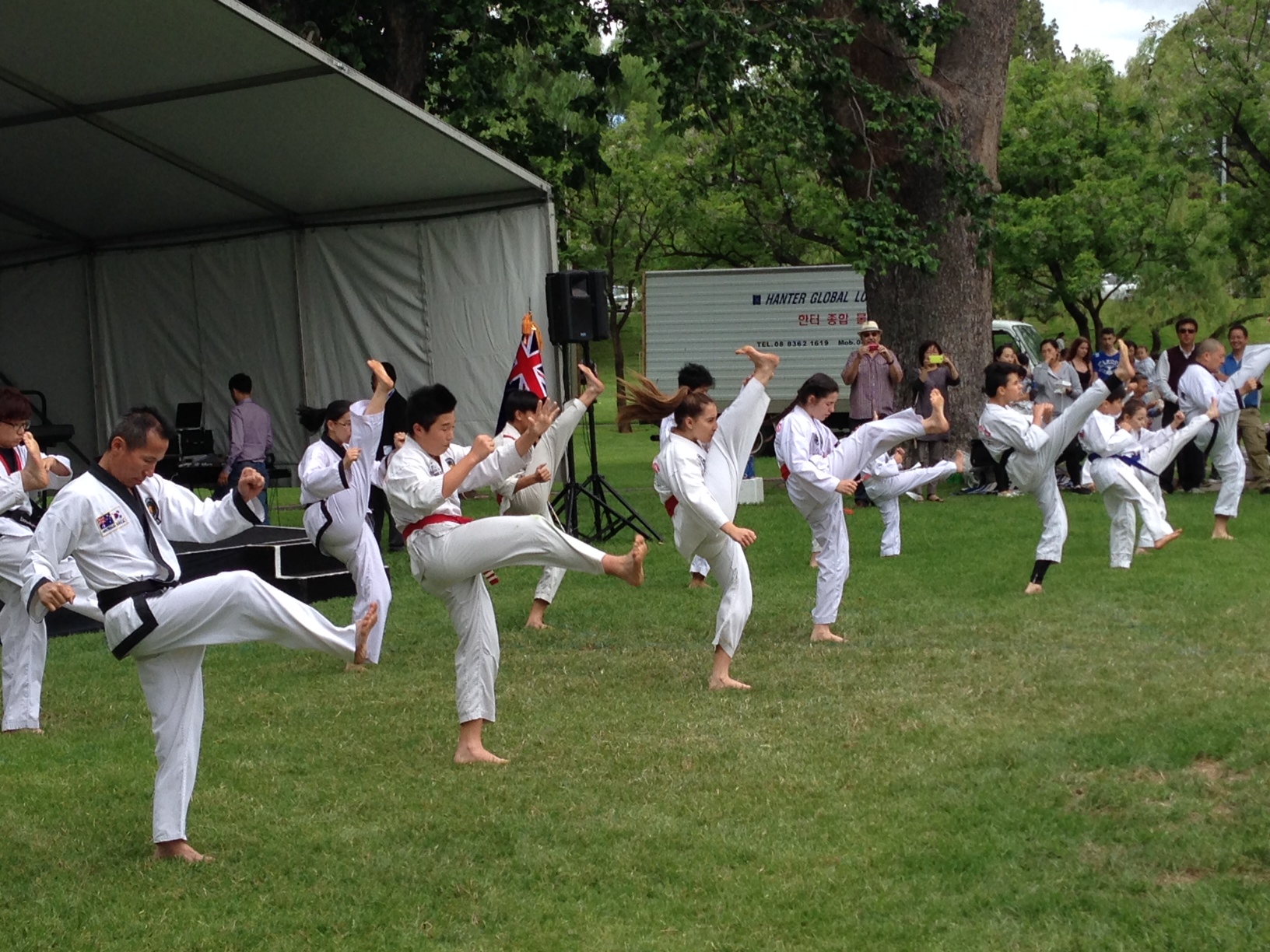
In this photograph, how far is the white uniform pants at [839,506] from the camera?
32.8 ft

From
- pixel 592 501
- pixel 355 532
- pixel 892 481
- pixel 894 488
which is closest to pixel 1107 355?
pixel 592 501

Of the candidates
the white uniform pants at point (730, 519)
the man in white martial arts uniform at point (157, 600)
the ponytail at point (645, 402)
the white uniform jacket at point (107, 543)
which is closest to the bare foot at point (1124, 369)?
the ponytail at point (645, 402)

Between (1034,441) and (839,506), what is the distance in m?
1.85

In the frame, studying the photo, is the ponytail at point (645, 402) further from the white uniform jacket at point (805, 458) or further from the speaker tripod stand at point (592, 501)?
the speaker tripod stand at point (592, 501)

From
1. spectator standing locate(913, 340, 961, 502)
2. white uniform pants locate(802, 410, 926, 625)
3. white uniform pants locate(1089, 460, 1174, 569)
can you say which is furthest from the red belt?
white uniform pants locate(1089, 460, 1174, 569)

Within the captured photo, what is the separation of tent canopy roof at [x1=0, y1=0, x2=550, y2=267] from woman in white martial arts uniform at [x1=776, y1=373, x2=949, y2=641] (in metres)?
5.31

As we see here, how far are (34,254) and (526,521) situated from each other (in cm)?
1451

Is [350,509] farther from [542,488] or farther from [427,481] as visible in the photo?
[427,481]

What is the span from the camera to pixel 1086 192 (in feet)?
92.9

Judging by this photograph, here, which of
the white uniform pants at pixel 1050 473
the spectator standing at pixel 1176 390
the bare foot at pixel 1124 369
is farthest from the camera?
the spectator standing at pixel 1176 390

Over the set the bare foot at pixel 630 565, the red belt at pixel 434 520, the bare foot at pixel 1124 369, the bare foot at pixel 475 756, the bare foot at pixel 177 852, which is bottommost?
the bare foot at pixel 177 852

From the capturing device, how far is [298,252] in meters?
17.5

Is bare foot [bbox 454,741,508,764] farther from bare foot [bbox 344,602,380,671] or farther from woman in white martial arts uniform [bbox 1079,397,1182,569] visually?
woman in white martial arts uniform [bbox 1079,397,1182,569]

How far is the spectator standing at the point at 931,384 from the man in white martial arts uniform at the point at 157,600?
6257mm
